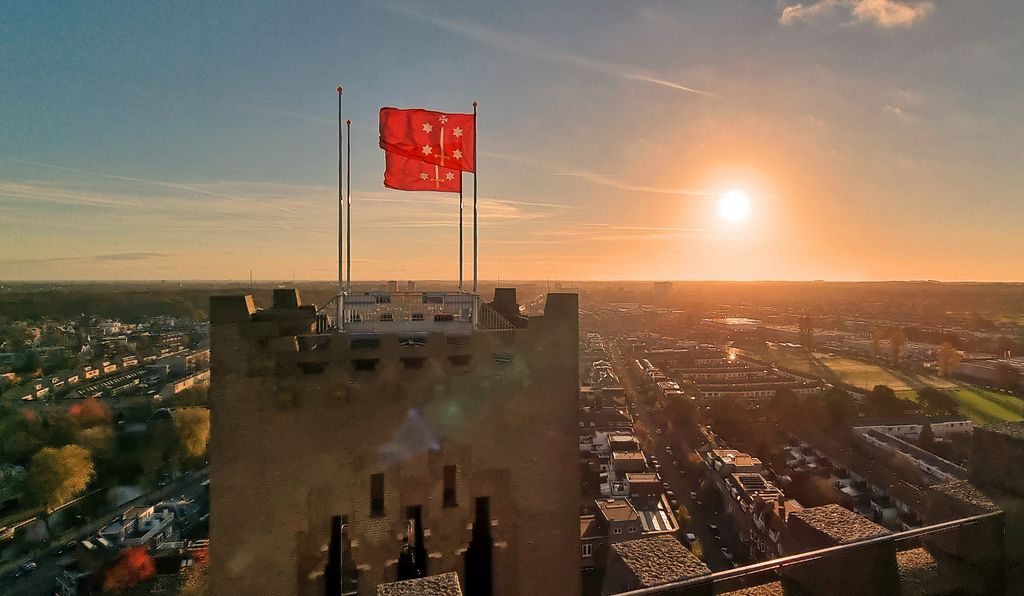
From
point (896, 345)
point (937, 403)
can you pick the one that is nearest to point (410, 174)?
point (937, 403)

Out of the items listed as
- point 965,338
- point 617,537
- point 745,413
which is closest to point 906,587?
point 617,537

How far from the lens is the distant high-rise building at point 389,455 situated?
23.4ft

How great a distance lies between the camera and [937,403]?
83.4 m

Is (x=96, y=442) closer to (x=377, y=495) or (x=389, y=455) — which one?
(x=377, y=495)

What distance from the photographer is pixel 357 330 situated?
8.69m

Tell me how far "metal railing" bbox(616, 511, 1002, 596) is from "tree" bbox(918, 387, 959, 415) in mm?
101604

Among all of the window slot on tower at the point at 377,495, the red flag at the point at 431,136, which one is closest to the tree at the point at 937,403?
the red flag at the point at 431,136

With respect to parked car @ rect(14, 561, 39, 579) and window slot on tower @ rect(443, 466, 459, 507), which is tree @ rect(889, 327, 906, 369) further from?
parked car @ rect(14, 561, 39, 579)

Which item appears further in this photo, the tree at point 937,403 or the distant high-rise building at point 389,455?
the tree at point 937,403

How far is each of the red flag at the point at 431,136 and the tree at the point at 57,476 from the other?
6237 cm

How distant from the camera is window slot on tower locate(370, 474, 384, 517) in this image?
7.36 metres

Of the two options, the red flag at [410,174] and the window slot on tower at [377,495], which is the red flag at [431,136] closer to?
the red flag at [410,174]

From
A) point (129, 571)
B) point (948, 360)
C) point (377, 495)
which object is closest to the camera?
point (377, 495)

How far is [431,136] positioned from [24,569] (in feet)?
180
